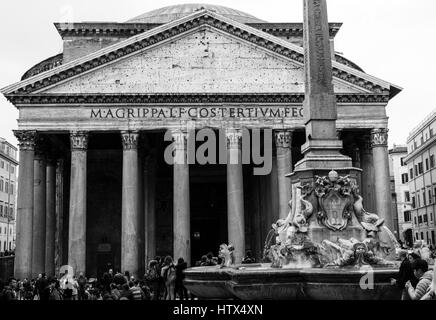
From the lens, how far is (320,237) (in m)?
9.34

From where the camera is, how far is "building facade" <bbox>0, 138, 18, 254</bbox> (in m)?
60.4

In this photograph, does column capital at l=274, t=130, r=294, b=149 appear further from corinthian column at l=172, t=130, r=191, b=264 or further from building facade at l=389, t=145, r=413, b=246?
building facade at l=389, t=145, r=413, b=246

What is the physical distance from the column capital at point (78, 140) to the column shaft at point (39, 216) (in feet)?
9.63

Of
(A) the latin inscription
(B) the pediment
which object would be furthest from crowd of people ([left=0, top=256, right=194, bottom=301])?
(B) the pediment

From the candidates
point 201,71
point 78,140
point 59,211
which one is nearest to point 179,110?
point 201,71

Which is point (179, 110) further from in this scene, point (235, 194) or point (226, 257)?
point (226, 257)

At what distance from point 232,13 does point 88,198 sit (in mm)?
19056

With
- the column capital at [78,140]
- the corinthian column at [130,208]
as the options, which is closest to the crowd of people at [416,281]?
the corinthian column at [130,208]

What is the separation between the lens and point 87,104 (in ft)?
89.5

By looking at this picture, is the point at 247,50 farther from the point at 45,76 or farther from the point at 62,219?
the point at 62,219

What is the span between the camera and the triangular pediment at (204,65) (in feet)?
90.2

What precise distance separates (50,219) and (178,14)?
19252mm

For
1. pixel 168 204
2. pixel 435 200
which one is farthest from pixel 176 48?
pixel 435 200
